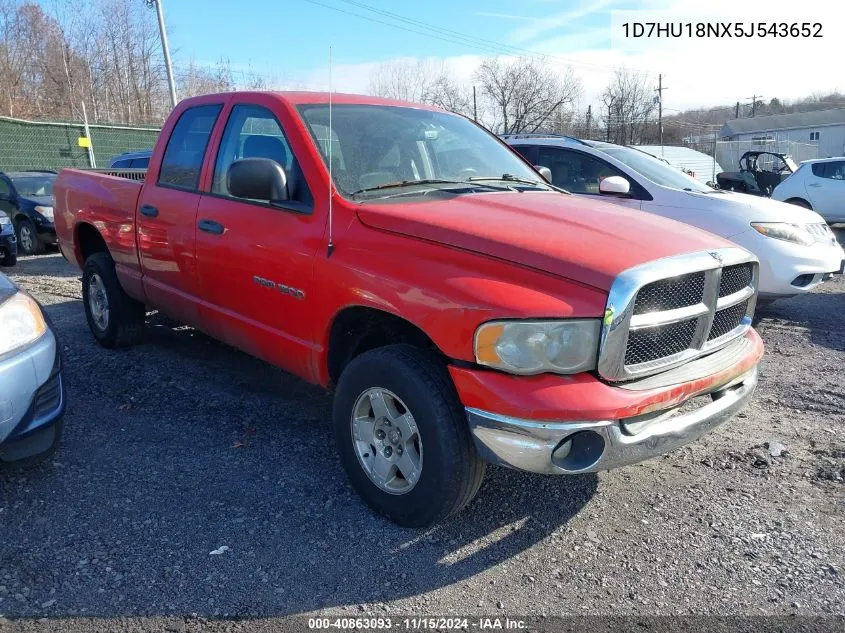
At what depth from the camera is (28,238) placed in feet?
39.5

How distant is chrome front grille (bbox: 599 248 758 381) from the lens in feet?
8.27

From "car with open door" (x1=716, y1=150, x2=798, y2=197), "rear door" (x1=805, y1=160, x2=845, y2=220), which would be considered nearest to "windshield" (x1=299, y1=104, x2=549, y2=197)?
"rear door" (x1=805, y1=160, x2=845, y2=220)

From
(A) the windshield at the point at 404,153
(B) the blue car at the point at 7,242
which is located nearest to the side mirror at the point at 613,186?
(A) the windshield at the point at 404,153

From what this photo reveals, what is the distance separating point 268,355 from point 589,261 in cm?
200

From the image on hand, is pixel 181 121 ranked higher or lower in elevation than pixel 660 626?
higher

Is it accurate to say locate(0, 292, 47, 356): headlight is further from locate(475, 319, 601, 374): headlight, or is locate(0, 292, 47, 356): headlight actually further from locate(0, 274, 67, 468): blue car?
locate(475, 319, 601, 374): headlight

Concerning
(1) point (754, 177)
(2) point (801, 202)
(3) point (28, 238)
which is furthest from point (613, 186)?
(1) point (754, 177)

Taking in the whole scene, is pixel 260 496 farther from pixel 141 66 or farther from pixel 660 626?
pixel 141 66

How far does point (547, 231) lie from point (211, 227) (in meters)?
2.10

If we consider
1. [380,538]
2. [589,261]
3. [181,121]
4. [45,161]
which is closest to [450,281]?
[589,261]

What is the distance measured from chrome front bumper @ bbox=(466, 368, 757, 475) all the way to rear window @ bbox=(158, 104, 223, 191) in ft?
8.91

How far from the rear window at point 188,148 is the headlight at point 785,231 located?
5074 millimetres

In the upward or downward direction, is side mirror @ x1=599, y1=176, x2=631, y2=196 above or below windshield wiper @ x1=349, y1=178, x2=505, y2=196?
below

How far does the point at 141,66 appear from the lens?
38438 millimetres
